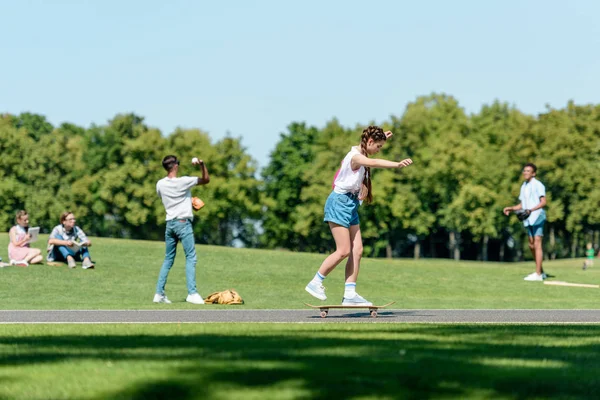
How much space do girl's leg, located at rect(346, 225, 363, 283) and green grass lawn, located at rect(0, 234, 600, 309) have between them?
90.4 inches

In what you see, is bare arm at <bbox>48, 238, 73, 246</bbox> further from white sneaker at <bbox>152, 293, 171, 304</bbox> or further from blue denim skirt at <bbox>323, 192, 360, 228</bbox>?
blue denim skirt at <bbox>323, 192, 360, 228</bbox>

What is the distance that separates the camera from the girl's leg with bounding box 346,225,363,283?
506 inches

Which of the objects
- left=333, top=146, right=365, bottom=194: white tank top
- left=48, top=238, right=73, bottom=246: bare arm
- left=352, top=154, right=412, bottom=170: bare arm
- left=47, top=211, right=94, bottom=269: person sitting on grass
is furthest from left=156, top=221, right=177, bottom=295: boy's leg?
left=48, top=238, right=73, bottom=246: bare arm

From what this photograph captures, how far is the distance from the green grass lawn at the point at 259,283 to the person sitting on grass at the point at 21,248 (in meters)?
0.76

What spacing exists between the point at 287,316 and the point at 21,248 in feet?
41.1

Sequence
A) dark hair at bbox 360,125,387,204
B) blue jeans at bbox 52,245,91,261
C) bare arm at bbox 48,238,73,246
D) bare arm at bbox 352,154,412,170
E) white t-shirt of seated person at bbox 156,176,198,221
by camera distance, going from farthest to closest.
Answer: blue jeans at bbox 52,245,91,261 → bare arm at bbox 48,238,73,246 → white t-shirt of seated person at bbox 156,176,198,221 → dark hair at bbox 360,125,387,204 → bare arm at bbox 352,154,412,170

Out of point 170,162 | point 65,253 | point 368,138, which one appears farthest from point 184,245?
point 65,253

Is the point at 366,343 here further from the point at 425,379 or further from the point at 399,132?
the point at 399,132

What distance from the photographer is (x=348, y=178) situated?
12617mm

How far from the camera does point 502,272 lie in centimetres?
2641

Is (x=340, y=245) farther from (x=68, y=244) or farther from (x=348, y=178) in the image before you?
(x=68, y=244)

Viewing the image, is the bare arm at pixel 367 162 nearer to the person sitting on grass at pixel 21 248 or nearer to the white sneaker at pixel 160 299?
the white sneaker at pixel 160 299

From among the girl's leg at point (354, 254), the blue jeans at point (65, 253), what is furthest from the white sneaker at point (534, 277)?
the girl's leg at point (354, 254)

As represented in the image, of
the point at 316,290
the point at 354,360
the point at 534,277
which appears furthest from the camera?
the point at 534,277
